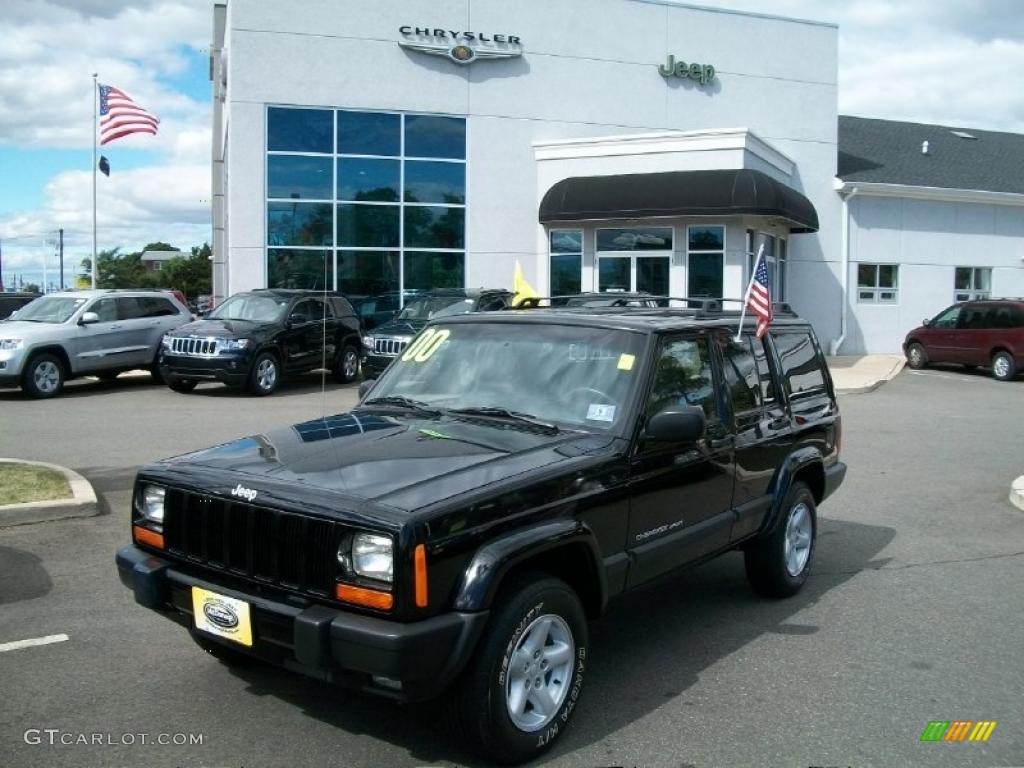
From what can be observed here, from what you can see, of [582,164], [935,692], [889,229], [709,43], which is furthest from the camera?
[889,229]

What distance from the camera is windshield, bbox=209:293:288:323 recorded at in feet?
54.8

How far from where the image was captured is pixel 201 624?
3777 mm

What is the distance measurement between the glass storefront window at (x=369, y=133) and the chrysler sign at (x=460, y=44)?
6.01 feet

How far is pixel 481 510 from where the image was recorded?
3.53 meters

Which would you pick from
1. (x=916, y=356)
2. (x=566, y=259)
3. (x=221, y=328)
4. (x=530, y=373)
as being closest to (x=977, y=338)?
(x=916, y=356)

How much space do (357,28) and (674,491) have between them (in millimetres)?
20291

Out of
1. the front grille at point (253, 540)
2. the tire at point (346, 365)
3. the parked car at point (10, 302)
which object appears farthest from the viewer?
the parked car at point (10, 302)

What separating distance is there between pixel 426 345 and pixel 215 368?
437 inches

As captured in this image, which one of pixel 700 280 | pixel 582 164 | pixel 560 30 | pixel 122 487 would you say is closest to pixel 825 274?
pixel 700 280

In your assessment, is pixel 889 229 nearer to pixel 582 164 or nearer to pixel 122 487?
pixel 582 164

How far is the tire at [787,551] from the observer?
567 cm

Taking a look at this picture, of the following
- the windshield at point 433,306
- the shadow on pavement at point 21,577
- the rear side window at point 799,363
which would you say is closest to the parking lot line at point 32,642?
the shadow on pavement at point 21,577

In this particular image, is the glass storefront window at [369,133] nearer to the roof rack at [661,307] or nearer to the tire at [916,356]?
the tire at [916,356]

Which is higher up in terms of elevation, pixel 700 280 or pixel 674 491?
pixel 700 280
